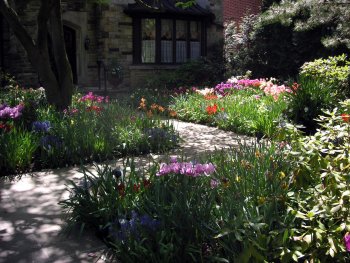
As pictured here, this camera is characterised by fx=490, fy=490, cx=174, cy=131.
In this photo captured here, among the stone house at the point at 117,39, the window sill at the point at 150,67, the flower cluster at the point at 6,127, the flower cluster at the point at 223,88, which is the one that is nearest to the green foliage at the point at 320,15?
the flower cluster at the point at 223,88

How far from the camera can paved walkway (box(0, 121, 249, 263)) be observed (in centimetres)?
362

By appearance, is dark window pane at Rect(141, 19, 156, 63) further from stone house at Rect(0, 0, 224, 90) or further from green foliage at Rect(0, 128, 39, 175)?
green foliage at Rect(0, 128, 39, 175)

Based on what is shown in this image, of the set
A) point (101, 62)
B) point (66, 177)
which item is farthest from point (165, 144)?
point (101, 62)

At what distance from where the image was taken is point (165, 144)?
24.5 feet

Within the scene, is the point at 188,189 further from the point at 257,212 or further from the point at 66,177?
the point at 66,177

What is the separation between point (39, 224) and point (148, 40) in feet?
47.9

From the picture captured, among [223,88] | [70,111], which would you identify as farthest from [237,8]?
[70,111]

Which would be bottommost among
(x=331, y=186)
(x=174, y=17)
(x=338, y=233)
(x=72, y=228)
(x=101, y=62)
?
(x=72, y=228)

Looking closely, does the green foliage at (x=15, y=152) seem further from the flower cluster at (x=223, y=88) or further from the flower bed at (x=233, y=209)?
the flower cluster at (x=223, y=88)

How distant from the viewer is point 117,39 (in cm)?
1722

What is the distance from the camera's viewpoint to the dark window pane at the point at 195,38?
63.3 feet

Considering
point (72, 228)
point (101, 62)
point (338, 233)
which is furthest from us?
point (101, 62)

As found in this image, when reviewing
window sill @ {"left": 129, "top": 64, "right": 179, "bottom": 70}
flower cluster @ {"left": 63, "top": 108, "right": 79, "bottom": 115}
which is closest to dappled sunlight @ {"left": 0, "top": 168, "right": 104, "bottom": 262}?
flower cluster @ {"left": 63, "top": 108, "right": 79, "bottom": 115}

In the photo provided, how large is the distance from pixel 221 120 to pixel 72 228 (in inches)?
231
